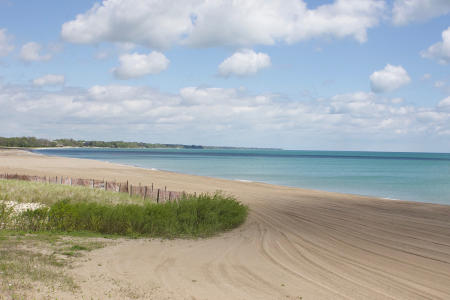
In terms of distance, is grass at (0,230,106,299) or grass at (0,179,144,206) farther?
grass at (0,179,144,206)

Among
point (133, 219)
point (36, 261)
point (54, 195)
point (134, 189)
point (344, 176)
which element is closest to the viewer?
point (36, 261)

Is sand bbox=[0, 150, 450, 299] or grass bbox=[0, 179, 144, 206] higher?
grass bbox=[0, 179, 144, 206]

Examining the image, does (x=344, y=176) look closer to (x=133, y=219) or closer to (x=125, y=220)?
(x=133, y=219)

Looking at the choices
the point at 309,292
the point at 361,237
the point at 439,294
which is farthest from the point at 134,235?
the point at 439,294

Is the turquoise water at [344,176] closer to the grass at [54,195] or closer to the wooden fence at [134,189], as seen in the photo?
the wooden fence at [134,189]

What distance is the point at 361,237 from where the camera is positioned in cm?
1299

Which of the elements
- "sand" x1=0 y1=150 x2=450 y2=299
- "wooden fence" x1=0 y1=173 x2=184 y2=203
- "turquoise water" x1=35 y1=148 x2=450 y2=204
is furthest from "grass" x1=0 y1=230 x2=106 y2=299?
"turquoise water" x1=35 y1=148 x2=450 y2=204

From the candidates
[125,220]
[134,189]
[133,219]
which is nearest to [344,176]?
[134,189]

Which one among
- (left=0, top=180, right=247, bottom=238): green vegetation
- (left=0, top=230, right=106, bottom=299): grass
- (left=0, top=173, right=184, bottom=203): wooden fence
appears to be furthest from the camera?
(left=0, top=173, right=184, bottom=203): wooden fence

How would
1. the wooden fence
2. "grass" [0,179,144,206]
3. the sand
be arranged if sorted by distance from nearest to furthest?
the sand
"grass" [0,179,144,206]
the wooden fence

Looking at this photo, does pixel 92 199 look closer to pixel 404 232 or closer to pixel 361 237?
pixel 361 237

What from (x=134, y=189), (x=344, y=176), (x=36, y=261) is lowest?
(x=344, y=176)

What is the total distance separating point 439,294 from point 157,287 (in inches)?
221

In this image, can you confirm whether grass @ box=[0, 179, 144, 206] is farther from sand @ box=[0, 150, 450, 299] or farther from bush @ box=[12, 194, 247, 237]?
sand @ box=[0, 150, 450, 299]
